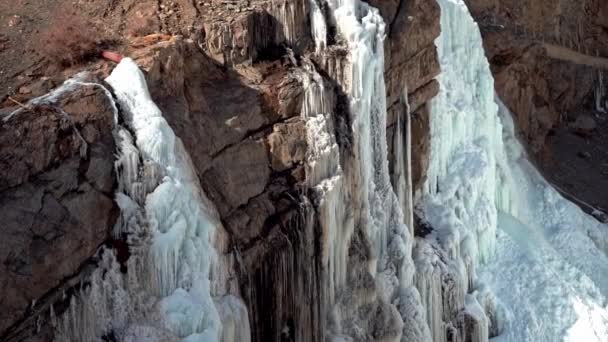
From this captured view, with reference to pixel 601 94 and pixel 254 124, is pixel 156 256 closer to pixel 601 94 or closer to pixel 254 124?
pixel 254 124

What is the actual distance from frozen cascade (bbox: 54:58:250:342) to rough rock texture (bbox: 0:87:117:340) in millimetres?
256

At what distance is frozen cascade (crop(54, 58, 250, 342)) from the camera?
10.9 meters

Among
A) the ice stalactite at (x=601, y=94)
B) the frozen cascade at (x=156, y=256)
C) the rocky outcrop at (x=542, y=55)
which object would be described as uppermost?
the frozen cascade at (x=156, y=256)

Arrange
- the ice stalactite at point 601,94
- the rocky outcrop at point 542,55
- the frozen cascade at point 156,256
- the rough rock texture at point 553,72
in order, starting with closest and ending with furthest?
the frozen cascade at point 156,256
the rocky outcrop at point 542,55
the rough rock texture at point 553,72
the ice stalactite at point 601,94

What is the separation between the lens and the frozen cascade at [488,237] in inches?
682

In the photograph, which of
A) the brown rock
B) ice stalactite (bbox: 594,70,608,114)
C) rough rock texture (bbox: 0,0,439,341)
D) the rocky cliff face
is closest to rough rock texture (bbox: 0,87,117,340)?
the rocky cliff face

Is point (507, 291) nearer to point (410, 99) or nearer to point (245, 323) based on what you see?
point (410, 99)

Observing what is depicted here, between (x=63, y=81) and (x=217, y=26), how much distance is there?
2583 millimetres

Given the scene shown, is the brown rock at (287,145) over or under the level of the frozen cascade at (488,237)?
over

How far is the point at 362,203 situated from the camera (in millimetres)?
14695

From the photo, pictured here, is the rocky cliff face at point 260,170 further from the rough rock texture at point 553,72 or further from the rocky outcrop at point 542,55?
the rough rock texture at point 553,72

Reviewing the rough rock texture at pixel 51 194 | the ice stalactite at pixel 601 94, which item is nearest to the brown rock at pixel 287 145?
the rough rock texture at pixel 51 194

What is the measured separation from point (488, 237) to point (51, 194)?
1039cm

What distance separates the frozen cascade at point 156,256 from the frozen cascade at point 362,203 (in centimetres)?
238
